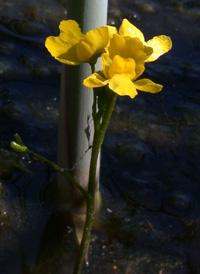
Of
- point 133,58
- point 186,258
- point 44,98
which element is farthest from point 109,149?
point 133,58

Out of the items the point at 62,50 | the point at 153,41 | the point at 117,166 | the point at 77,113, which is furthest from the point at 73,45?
the point at 117,166

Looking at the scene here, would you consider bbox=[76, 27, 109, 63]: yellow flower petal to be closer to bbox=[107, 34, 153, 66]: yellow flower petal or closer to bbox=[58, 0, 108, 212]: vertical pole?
bbox=[107, 34, 153, 66]: yellow flower petal

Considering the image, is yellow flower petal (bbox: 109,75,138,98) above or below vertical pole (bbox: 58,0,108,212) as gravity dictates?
above

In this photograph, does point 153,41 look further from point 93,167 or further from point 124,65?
point 93,167

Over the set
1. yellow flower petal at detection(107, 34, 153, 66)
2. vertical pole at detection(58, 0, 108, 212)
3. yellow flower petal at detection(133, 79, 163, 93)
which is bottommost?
vertical pole at detection(58, 0, 108, 212)

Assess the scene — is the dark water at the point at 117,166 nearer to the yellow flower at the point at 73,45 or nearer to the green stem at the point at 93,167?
the green stem at the point at 93,167

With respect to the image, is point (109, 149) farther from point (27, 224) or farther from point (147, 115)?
point (27, 224)

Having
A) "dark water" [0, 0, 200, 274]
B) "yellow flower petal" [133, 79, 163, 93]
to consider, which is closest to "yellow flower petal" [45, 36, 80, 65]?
"yellow flower petal" [133, 79, 163, 93]

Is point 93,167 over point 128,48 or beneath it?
beneath
